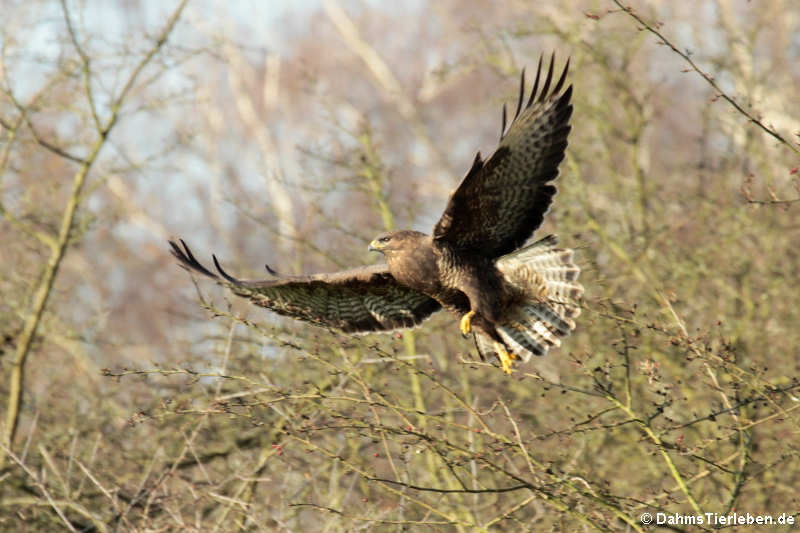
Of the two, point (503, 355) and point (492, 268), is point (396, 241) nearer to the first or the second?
point (492, 268)

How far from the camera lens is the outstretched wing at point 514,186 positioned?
6.06 m

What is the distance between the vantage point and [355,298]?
7070 millimetres

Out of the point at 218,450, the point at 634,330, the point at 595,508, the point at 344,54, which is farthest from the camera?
the point at 344,54

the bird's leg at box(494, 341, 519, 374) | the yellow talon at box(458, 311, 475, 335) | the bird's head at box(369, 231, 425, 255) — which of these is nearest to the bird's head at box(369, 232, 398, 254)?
the bird's head at box(369, 231, 425, 255)

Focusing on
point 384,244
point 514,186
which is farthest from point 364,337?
point 514,186

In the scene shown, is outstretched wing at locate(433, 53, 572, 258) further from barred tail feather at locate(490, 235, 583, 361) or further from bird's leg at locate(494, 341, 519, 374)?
bird's leg at locate(494, 341, 519, 374)

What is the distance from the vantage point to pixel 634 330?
4508mm

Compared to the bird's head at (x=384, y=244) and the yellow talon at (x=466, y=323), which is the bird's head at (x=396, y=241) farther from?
the yellow talon at (x=466, y=323)

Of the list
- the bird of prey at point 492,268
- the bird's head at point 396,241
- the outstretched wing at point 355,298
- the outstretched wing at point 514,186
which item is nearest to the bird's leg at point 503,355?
the bird of prey at point 492,268

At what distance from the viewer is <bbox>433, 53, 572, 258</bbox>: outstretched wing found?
6.06 meters

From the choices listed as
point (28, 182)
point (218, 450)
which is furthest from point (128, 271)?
point (218, 450)

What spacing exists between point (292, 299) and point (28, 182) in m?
3.11

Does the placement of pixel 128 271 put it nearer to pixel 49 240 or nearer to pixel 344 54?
pixel 344 54

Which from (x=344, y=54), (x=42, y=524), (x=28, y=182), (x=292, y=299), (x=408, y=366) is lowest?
(x=42, y=524)
